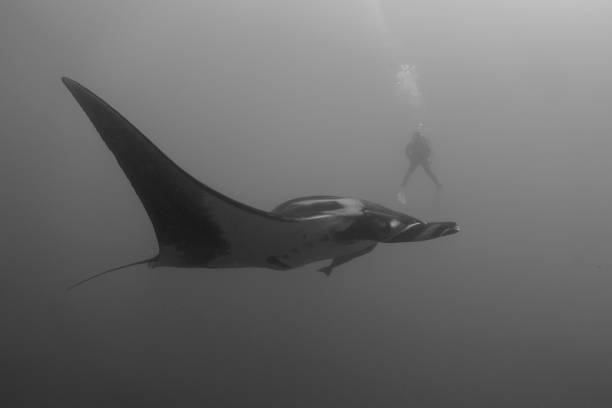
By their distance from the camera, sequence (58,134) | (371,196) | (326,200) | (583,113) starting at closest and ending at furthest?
(326,200) < (58,134) < (371,196) < (583,113)

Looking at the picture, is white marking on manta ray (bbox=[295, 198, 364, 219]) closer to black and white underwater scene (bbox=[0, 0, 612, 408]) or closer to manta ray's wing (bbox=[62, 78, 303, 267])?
black and white underwater scene (bbox=[0, 0, 612, 408])

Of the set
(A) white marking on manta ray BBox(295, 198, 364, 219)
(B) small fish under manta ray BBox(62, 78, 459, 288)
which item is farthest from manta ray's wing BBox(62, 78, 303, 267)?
(A) white marking on manta ray BBox(295, 198, 364, 219)

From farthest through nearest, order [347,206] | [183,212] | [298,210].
→ [298,210]
[347,206]
[183,212]

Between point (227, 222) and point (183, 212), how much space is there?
0.76 ft

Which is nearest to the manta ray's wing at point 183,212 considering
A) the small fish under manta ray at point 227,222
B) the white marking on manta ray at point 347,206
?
the small fish under manta ray at point 227,222

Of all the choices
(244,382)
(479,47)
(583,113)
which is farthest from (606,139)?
(244,382)

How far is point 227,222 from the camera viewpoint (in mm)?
2041

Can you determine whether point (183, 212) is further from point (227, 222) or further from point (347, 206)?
point (347, 206)

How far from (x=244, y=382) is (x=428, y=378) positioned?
5331mm

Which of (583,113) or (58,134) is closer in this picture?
(58,134)

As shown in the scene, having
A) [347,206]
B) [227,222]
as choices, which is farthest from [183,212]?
[347,206]

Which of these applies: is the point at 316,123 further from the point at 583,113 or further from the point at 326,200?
the point at 326,200

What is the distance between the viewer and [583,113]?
3716cm

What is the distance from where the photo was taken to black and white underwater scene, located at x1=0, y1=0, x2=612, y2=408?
915cm
